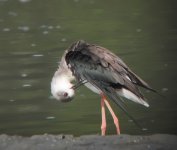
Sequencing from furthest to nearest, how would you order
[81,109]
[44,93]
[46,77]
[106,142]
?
[46,77]
[44,93]
[81,109]
[106,142]

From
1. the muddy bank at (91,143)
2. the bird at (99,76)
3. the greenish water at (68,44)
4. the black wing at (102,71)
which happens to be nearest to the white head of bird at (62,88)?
the bird at (99,76)

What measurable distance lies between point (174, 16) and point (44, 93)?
9.78 metres

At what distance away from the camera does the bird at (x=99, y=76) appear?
29.3 feet

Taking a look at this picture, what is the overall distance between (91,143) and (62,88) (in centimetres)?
132

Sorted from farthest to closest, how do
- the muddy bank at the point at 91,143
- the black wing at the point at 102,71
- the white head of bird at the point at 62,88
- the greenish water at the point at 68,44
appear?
the greenish water at the point at 68,44, the white head of bird at the point at 62,88, the black wing at the point at 102,71, the muddy bank at the point at 91,143

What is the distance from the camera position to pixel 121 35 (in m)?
19.9

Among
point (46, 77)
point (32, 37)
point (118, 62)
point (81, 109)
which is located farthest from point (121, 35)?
point (118, 62)

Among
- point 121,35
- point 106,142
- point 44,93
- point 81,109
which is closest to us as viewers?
point 106,142

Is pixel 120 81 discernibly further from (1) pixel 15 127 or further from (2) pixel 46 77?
(2) pixel 46 77

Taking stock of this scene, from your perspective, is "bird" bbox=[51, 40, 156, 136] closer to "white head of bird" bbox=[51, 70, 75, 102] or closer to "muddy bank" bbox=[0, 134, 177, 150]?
"white head of bird" bbox=[51, 70, 75, 102]

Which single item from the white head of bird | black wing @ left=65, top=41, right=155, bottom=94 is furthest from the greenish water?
black wing @ left=65, top=41, right=155, bottom=94

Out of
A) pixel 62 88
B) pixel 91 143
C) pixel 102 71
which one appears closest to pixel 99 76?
pixel 102 71

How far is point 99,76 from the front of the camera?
9.02 meters

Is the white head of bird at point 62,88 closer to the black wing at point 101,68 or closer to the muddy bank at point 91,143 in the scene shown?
the black wing at point 101,68
